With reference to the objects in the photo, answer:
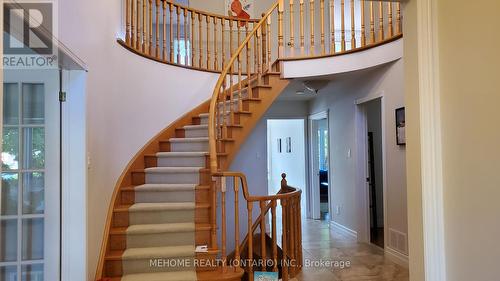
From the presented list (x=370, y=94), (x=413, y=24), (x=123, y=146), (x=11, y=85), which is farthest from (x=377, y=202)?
(x=11, y=85)

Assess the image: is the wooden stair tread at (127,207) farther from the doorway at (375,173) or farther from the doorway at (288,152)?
the doorway at (288,152)

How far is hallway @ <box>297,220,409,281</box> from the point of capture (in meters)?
3.43

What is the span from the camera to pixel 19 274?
2172mm

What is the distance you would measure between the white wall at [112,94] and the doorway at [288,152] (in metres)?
3.08

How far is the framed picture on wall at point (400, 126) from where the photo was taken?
12.0 ft

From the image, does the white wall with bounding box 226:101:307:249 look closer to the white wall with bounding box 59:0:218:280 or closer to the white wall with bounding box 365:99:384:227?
the white wall with bounding box 59:0:218:280

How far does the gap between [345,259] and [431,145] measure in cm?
292

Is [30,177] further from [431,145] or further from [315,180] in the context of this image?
[315,180]

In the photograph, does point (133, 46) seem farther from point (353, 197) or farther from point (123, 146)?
point (353, 197)

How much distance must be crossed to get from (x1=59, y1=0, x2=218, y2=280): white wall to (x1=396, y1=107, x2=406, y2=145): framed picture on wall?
8.23 feet

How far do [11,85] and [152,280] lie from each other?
1.73 metres

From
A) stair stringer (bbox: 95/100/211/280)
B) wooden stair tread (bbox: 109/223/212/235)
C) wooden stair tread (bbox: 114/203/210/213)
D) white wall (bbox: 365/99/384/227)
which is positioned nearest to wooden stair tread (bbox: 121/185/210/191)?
stair stringer (bbox: 95/100/211/280)

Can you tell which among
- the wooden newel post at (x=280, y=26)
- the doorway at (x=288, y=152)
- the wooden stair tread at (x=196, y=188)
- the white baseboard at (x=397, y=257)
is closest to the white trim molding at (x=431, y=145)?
the wooden stair tread at (x=196, y=188)

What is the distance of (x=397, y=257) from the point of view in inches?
151
